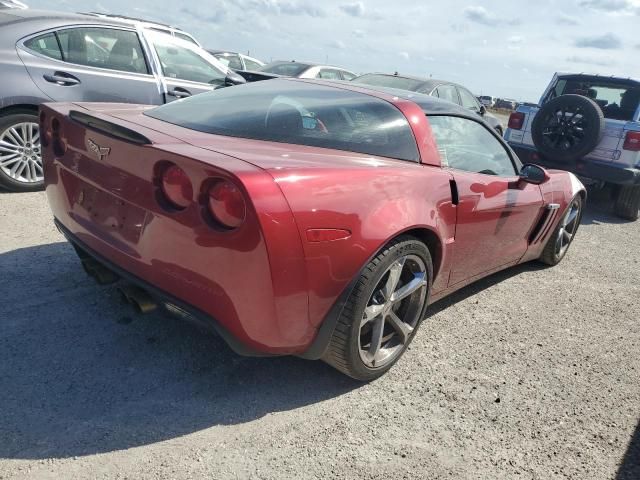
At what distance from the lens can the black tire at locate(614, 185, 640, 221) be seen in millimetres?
6988

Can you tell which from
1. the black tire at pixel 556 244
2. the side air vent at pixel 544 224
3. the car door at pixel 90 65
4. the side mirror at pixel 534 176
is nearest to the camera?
the side mirror at pixel 534 176

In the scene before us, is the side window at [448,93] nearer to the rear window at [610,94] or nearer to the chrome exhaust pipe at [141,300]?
the rear window at [610,94]

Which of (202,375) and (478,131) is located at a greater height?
(478,131)

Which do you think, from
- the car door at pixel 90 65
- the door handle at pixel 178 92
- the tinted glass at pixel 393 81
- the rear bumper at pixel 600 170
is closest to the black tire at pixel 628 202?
the rear bumper at pixel 600 170

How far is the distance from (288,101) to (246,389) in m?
1.54

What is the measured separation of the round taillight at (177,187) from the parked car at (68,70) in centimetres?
317

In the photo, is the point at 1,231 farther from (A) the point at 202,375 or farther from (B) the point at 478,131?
(B) the point at 478,131

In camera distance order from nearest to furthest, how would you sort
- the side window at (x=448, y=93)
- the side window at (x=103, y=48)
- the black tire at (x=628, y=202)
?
the side window at (x=103, y=48) → the black tire at (x=628, y=202) → the side window at (x=448, y=93)

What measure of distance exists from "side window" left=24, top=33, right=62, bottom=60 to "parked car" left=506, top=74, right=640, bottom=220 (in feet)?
18.9

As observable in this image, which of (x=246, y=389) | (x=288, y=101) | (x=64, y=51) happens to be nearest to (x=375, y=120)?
(x=288, y=101)

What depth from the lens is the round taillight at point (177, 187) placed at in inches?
78.0

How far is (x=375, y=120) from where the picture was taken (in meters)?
2.73

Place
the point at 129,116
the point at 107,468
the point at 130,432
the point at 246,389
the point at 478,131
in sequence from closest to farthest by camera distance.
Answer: the point at 107,468, the point at 130,432, the point at 246,389, the point at 129,116, the point at 478,131

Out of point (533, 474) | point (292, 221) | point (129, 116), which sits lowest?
point (533, 474)
